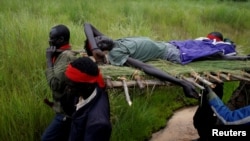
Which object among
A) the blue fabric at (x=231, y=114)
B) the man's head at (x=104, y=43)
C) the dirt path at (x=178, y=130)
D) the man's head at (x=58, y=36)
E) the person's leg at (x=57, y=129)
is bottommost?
the dirt path at (x=178, y=130)

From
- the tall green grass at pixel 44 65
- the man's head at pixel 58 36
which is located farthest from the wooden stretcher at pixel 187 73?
the man's head at pixel 58 36

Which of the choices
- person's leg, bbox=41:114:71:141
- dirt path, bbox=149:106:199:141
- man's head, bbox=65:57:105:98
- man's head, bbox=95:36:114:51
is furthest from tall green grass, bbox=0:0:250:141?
man's head, bbox=65:57:105:98

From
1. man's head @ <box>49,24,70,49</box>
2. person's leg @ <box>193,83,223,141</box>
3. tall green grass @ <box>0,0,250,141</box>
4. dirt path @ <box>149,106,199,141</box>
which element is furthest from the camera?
dirt path @ <box>149,106,199,141</box>

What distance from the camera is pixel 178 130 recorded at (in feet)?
16.2

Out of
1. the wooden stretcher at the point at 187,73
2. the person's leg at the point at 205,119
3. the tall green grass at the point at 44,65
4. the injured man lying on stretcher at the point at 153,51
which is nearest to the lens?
the wooden stretcher at the point at 187,73

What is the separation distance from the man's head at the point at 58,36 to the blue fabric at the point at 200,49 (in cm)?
120

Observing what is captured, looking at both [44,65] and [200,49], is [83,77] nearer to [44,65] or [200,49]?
[200,49]

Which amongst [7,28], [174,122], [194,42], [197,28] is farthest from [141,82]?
[197,28]

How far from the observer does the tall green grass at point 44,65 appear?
357 cm

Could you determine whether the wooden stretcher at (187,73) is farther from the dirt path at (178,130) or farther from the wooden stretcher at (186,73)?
the dirt path at (178,130)

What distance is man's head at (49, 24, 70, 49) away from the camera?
3193 millimetres

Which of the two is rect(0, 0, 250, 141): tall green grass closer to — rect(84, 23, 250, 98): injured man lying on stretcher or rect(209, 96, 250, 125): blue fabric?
rect(84, 23, 250, 98): injured man lying on stretcher

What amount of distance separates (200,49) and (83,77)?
5.83ft

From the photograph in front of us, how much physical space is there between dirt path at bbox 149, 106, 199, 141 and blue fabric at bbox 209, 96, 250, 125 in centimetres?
178
